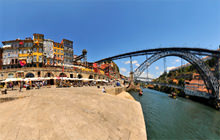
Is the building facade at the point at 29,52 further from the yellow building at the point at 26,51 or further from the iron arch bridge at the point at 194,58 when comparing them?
the iron arch bridge at the point at 194,58

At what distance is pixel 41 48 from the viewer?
3553cm

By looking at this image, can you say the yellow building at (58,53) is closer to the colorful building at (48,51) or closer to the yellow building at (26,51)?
the colorful building at (48,51)

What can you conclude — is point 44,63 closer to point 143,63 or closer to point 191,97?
point 143,63

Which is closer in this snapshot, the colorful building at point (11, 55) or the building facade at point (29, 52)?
the building facade at point (29, 52)

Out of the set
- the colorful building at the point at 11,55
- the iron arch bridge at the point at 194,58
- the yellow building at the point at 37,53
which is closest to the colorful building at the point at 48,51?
the yellow building at the point at 37,53

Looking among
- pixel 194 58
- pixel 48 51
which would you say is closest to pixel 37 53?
pixel 48 51

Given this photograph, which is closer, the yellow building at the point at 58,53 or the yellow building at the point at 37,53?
the yellow building at the point at 37,53

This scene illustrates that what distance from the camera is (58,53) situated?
39812mm

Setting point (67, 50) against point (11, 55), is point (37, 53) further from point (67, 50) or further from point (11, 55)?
point (67, 50)

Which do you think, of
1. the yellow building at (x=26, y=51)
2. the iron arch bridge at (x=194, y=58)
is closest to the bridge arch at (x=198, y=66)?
the iron arch bridge at (x=194, y=58)

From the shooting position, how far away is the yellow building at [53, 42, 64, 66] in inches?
1527

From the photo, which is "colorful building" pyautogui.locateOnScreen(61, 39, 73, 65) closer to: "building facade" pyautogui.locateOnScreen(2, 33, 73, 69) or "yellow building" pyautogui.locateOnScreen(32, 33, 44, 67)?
"building facade" pyautogui.locateOnScreen(2, 33, 73, 69)

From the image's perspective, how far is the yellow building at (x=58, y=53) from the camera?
127ft

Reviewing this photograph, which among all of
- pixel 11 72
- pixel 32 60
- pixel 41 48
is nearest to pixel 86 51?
pixel 41 48
